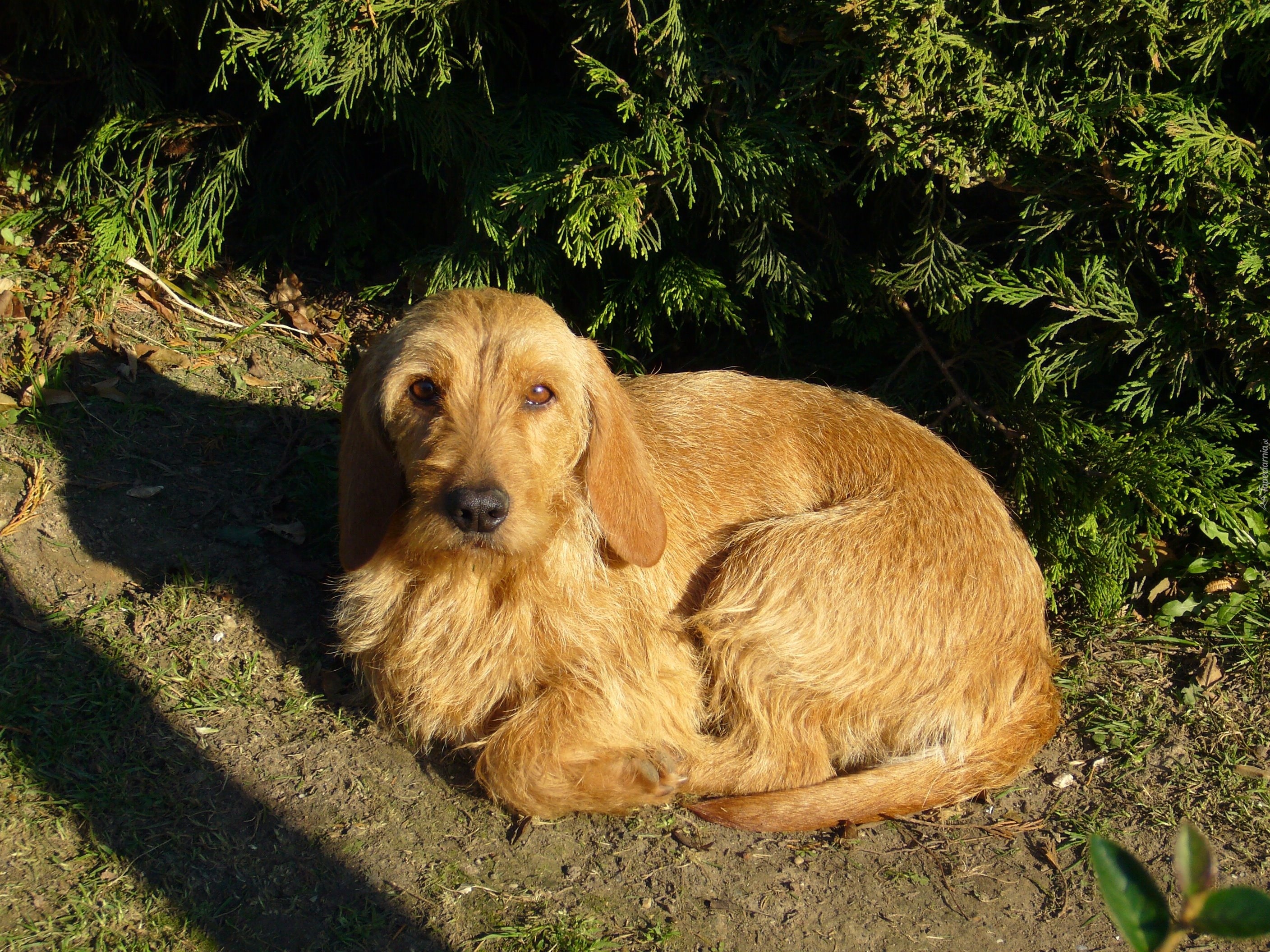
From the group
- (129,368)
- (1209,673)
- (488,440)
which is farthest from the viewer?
(129,368)

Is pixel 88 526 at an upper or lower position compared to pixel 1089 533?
lower

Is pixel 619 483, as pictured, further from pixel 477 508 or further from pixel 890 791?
pixel 890 791

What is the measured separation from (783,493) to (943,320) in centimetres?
117

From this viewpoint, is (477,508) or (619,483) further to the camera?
(619,483)

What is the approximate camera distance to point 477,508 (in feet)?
8.80

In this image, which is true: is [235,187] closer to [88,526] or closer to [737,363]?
[88,526]

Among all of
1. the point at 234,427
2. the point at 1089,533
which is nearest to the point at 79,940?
the point at 234,427

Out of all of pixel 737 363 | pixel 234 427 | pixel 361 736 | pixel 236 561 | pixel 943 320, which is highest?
pixel 943 320

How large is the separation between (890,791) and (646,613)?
3.24ft

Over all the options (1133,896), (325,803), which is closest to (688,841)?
(325,803)

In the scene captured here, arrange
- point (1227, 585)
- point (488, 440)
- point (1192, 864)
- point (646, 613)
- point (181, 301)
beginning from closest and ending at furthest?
point (1192, 864) → point (488, 440) → point (646, 613) → point (1227, 585) → point (181, 301)

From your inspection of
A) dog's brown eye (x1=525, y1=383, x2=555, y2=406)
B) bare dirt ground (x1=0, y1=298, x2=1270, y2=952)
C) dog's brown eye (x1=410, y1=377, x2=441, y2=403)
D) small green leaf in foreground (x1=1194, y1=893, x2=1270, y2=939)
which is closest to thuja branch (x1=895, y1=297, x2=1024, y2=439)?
bare dirt ground (x1=0, y1=298, x2=1270, y2=952)

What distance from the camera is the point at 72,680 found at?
3.15m

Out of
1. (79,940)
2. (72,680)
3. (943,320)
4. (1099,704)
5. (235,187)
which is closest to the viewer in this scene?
(79,940)
